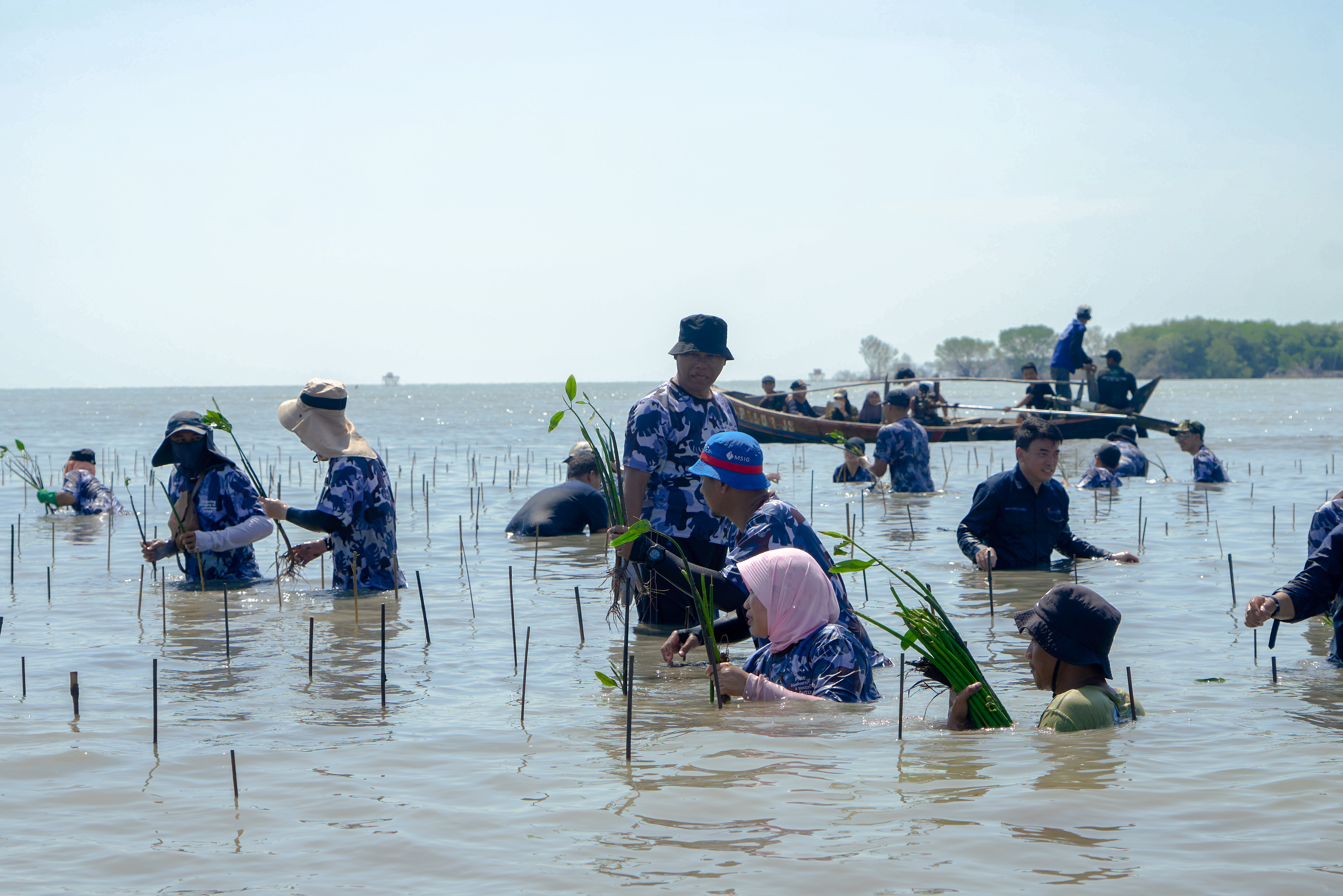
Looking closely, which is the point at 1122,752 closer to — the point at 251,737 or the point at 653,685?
the point at 653,685

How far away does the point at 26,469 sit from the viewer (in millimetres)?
20969

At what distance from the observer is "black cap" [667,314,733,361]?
6.36 meters

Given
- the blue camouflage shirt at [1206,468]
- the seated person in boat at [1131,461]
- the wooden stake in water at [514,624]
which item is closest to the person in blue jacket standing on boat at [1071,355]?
the seated person in boat at [1131,461]

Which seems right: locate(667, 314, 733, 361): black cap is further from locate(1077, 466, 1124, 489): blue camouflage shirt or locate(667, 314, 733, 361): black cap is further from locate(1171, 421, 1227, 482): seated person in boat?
locate(1077, 466, 1124, 489): blue camouflage shirt

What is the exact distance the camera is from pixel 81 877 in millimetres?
3676

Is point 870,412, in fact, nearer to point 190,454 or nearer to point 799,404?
point 799,404

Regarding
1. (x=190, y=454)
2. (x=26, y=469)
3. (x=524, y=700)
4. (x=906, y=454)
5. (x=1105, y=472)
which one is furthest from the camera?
(x=26, y=469)

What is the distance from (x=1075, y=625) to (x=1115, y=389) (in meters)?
23.0

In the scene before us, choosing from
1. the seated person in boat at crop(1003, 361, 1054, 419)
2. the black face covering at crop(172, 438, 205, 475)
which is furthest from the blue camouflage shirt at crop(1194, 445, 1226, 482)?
the black face covering at crop(172, 438, 205, 475)

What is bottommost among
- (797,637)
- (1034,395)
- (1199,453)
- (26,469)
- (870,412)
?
(797,637)

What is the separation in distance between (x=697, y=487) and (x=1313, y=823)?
11.1 ft

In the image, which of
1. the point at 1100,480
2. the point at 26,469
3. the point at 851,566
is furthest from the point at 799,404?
the point at 851,566

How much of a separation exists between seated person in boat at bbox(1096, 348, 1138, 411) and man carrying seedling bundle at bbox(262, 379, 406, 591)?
2117cm

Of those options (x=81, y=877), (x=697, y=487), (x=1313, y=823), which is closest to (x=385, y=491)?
(x=697, y=487)
